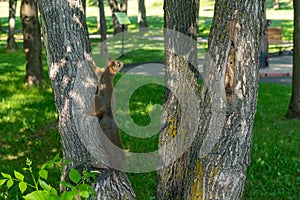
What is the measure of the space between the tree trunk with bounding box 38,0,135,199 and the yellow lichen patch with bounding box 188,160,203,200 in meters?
0.60

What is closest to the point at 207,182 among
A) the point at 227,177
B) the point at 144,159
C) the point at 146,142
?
the point at 227,177

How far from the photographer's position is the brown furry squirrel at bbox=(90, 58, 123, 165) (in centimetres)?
401

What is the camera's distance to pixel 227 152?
11.5 ft

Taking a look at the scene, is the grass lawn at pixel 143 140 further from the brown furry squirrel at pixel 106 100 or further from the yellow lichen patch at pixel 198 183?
the yellow lichen patch at pixel 198 183

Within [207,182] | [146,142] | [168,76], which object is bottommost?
[146,142]

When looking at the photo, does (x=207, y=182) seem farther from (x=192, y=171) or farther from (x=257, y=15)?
(x=257, y=15)

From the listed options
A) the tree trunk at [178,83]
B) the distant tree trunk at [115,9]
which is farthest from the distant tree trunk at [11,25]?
the tree trunk at [178,83]

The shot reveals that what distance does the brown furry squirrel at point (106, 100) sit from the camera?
4.01 metres

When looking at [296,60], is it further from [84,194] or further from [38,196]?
[38,196]

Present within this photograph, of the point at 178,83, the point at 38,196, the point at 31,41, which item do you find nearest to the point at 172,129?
the point at 178,83

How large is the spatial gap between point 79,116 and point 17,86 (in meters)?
8.42

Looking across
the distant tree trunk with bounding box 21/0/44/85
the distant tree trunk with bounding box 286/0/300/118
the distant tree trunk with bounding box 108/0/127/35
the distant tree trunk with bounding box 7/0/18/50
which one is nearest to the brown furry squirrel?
the distant tree trunk with bounding box 286/0/300/118

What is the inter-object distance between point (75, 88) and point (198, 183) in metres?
1.16

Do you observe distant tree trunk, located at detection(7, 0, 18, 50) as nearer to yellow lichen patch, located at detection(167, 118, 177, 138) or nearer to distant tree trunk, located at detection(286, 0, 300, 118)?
distant tree trunk, located at detection(286, 0, 300, 118)
